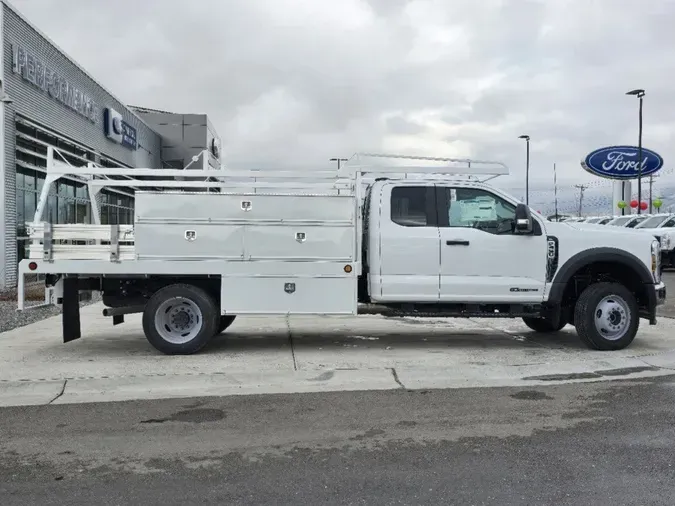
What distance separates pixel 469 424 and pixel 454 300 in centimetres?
298

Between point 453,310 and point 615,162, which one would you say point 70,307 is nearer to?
point 453,310

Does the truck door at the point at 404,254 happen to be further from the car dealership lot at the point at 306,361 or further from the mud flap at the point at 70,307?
the mud flap at the point at 70,307

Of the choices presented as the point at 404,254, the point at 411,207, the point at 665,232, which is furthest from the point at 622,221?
the point at 404,254

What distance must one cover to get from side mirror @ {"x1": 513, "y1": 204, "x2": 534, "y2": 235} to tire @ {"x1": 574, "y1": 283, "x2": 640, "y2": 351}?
1177mm

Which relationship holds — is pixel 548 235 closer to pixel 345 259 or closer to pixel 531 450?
pixel 345 259

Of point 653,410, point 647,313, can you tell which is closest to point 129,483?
point 653,410

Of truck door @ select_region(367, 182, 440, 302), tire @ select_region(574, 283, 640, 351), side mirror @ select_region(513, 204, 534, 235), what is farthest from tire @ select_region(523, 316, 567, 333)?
truck door @ select_region(367, 182, 440, 302)

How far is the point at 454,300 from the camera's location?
27.2 feet

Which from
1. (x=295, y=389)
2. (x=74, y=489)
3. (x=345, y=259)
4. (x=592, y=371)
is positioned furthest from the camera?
(x=345, y=259)

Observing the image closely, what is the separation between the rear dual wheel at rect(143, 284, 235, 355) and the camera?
8.05 m

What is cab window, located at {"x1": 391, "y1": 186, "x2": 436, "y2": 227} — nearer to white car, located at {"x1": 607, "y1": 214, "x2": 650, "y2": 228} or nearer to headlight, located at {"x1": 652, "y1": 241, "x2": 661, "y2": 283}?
headlight, located at {"x1": 652, "y1": 241, "x2": 661, "y2": 283}

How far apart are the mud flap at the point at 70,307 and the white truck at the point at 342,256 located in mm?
17

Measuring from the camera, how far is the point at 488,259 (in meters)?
8.28

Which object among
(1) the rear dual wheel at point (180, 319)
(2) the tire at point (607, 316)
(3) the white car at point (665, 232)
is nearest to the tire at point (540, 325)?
(2) the tire at point (607, 316)
